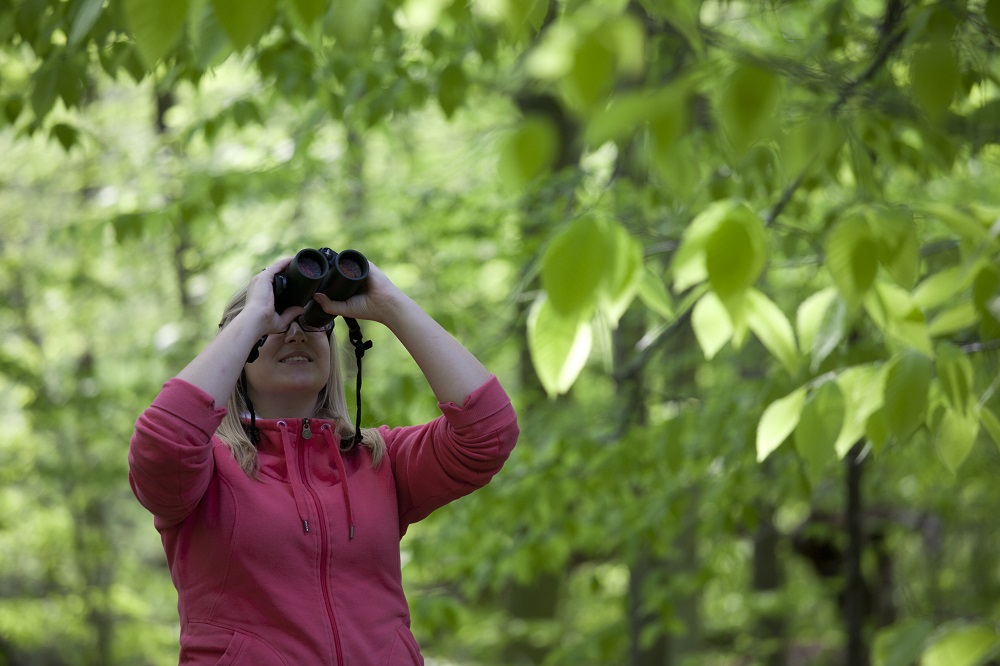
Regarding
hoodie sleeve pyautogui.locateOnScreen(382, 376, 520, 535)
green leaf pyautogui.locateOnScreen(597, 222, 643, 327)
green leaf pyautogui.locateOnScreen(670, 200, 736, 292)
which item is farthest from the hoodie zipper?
green leaf pyautogui.locateOnScreen(670, 200, 736, 292)

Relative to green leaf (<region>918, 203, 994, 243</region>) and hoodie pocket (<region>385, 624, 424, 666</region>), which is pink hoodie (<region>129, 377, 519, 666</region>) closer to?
hoodie pocket (<region>385, 624, 424, 666</region>)

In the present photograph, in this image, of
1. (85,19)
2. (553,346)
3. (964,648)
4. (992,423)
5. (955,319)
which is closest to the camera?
(553,346)

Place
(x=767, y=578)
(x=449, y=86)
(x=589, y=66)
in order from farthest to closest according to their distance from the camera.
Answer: (x=767, y=578) → (x=449, y=86) → (x=589, y=66)

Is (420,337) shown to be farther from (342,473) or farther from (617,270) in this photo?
(617,270)

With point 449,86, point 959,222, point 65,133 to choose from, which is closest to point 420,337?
point 959,222

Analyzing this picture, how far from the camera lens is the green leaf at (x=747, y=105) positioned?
110 cm

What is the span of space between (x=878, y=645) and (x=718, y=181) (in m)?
1.68

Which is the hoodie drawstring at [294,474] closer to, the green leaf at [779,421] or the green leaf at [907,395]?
the green leaf at [779,421]

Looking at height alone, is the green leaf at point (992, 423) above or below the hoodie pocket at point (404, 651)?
below

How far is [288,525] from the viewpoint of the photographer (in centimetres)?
175

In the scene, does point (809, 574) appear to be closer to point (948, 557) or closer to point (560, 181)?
point (948, 557)

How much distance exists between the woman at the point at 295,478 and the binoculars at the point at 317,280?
24 mm

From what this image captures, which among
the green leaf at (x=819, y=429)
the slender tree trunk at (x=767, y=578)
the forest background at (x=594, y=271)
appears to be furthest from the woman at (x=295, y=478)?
the slender tree trunk at (x=767, y=578)

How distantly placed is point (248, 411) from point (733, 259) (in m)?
1.09
